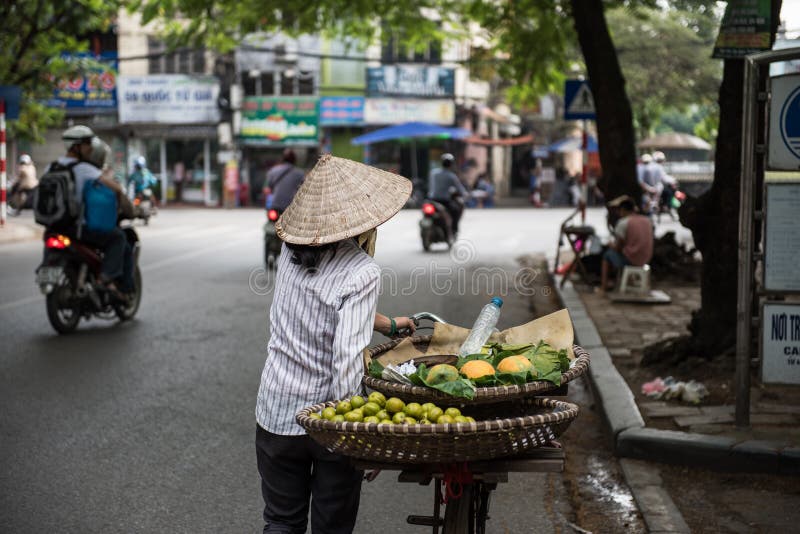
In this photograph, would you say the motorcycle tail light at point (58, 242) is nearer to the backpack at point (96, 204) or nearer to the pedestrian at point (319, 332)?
the backpack at point (96, 204)

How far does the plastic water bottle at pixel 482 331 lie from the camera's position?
345 centimetres

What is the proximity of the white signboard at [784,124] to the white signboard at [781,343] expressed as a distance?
824 millimetres

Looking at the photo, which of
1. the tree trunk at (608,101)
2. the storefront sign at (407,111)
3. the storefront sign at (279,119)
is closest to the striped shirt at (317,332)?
the tree trunk at (608,101)

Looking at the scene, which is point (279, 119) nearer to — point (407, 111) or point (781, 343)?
point (407, 111)

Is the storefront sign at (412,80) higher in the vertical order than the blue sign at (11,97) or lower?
higher

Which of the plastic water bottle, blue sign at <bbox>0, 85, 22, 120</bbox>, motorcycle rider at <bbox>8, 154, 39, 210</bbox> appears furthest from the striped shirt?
motorcycle rider at <bbox>8, 154, 39, 210</bbox>

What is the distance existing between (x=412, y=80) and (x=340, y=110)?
3.13 metres

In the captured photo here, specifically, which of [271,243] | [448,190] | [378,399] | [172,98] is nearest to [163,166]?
[172,98]

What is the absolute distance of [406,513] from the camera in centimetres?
498

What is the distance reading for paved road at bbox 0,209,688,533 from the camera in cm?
493

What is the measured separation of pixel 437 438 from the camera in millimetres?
2854

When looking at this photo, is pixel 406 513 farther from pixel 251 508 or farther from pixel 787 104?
pixel 787 104

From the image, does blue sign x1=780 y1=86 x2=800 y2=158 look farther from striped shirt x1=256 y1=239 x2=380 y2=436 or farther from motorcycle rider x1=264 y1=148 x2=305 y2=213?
motorcycle rider x1=264 y1=148 x2=305 y2=213

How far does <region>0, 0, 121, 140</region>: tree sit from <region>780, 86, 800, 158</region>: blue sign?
1543 centimetres
